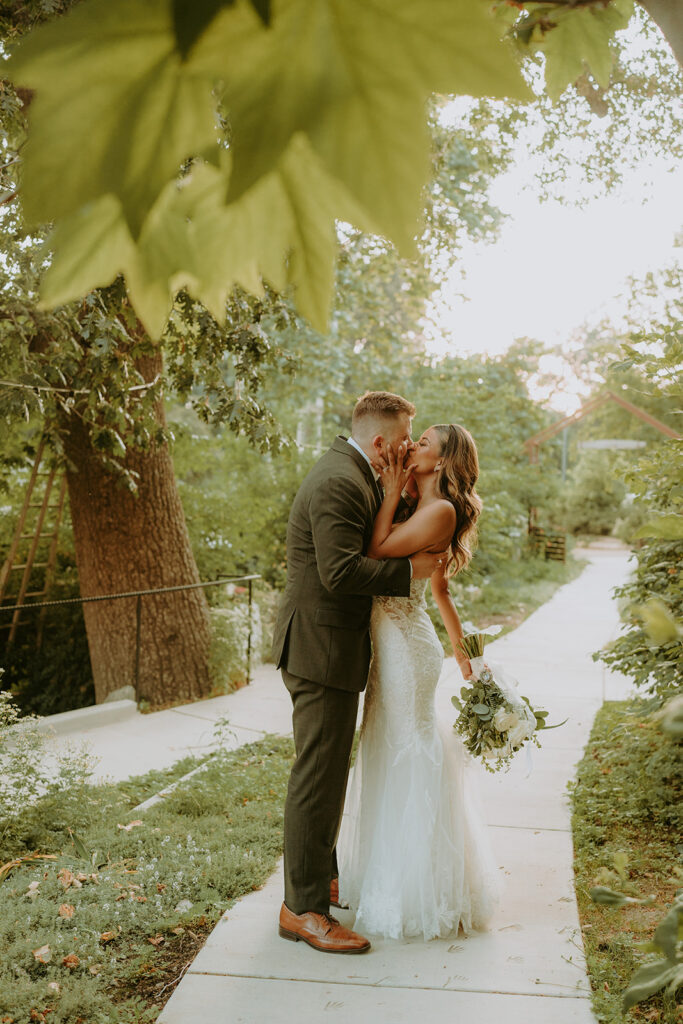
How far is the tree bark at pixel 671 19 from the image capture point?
0.71 meters

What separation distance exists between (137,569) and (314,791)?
4510 mm

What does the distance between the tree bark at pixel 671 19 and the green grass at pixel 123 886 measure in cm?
301

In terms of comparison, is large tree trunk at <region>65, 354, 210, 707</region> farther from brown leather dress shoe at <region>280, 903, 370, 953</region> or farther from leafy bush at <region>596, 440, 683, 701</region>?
brown leather dress shoe at <region>280, 903, 370, 953</region>

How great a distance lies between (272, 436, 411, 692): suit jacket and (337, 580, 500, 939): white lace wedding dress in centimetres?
19

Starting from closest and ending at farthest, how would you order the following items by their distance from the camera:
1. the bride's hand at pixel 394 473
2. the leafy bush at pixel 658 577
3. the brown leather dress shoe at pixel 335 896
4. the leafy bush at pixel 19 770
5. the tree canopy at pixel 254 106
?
1. the tree canopy at pixel 254 106
2. the bride's hand at pixel 394 473
3. the brown leather dress shoe at pixel 335 896
4. the leafy bush at pixel 658 577
5. the leafy bush at pixel 19 770

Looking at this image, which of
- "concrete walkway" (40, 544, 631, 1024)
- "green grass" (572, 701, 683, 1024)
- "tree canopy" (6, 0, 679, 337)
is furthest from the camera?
"green grass" (572, 701, 683, 1024)

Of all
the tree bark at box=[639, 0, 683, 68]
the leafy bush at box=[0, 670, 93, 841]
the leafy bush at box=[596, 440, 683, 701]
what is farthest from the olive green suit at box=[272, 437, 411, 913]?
the tree bark at box=[639, 0, 683, 68]

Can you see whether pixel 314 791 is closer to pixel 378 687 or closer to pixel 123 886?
pixel 378 687

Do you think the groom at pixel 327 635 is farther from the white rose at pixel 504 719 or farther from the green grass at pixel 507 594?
the green grass at pixel 507 594

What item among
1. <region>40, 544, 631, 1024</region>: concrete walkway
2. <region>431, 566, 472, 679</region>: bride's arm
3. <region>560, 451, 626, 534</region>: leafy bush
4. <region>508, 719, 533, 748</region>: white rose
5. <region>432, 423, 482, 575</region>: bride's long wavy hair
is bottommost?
<region>40, 544, 631, 1024</region>: concrete walkway

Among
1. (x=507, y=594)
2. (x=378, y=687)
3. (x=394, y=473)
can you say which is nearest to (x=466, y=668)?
(x=378, y=687)

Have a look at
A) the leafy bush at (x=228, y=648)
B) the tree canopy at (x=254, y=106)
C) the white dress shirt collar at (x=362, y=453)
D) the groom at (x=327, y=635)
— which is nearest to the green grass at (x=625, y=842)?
the groom at (x=327, y=635)

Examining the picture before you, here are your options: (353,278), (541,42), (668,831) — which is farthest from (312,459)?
(541,42)

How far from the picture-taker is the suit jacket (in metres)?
3.22
